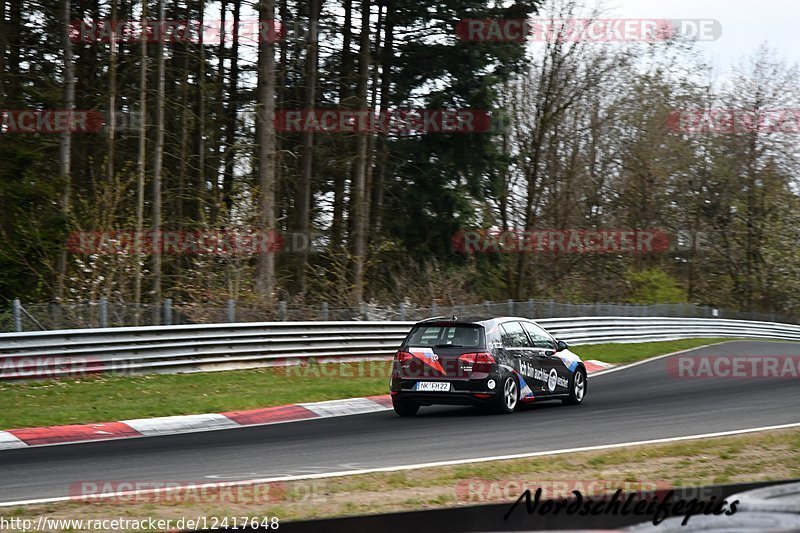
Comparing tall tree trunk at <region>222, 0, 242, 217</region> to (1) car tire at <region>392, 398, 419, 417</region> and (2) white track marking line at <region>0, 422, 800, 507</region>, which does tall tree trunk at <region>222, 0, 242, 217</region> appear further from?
(2) white track marking line at <region>0, 422, 800, 507</region>

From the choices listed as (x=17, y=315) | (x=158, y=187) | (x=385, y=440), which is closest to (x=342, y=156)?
(x=158, y=187)

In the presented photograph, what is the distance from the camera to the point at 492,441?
11.0 m

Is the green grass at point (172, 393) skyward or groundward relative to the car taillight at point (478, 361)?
groundward

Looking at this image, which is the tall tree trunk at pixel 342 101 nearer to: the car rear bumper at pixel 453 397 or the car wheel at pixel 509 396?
the car wheel at pixel 509 396

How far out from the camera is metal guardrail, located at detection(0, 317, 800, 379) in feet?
51.5

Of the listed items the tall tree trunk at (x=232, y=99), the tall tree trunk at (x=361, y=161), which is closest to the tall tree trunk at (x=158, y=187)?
the tall tree trunk at (x=361, y=161)

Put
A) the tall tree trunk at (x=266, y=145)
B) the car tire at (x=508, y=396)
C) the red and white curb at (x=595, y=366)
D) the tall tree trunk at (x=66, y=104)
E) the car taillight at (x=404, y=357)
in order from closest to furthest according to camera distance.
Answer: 1. the car tire at (x=508, y=396)
2. the car taillight at (x=404, y=357)
3. the red and white curb at (x=595, y=366)
4. the tall tree trunk at (x=266, y=145)
5. the tall tree trunk at (x=66, y=104)

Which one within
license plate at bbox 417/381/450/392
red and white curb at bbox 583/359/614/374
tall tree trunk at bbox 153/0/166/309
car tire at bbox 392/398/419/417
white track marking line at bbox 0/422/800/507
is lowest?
red and white curb at bbox 583/359/614/374

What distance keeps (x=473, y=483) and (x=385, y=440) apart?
320 cm

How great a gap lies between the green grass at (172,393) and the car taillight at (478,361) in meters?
3.05

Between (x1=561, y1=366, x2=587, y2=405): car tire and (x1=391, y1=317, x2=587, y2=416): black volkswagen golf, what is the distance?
93 cm

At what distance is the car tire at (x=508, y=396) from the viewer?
13641 mm

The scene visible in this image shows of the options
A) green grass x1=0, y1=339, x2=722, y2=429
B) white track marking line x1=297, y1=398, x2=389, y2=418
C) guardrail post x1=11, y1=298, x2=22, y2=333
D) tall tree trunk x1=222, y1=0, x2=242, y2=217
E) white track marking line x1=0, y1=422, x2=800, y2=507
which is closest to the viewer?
white track marking line x1=0, y1=422, x2=800, y2=507

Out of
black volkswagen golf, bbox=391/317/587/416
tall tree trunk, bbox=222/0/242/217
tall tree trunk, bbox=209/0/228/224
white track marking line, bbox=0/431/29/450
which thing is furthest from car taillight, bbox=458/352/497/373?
tall tree trunk, bbox=209/0/228/224
